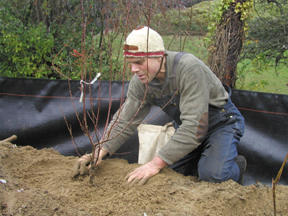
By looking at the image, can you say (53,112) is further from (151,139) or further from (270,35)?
(270,35)

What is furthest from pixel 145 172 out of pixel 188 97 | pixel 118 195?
pixel 188 97

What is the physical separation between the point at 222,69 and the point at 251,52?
1.59m

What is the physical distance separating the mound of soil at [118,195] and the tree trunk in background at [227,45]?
218cm

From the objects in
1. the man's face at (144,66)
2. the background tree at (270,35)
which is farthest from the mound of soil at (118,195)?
the background tree at (270,35)

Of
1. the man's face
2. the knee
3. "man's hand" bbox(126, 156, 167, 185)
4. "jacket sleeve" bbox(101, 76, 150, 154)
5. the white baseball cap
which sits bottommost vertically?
the knee

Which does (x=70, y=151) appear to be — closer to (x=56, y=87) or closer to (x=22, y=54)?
(x=56, y=87)

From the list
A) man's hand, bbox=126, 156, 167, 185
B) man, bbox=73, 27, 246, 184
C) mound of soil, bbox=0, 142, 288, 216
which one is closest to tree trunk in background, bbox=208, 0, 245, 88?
man, bbox=73, 27, 246, 184

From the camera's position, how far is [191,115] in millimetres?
2213

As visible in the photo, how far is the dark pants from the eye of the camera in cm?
243

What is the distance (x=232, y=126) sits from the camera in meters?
2.61

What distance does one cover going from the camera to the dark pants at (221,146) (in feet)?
7.97

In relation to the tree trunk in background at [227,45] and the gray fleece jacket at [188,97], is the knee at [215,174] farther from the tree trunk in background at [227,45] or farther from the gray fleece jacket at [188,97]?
the tree trunk in background at [227,45]

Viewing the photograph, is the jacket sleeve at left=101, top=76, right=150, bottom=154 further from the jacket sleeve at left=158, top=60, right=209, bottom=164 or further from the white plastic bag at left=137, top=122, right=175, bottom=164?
the jacket sleeve at left=158, top=60, right=209, bottom=164

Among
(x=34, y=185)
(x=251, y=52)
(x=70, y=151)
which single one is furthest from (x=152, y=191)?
(x=251, y=52)
